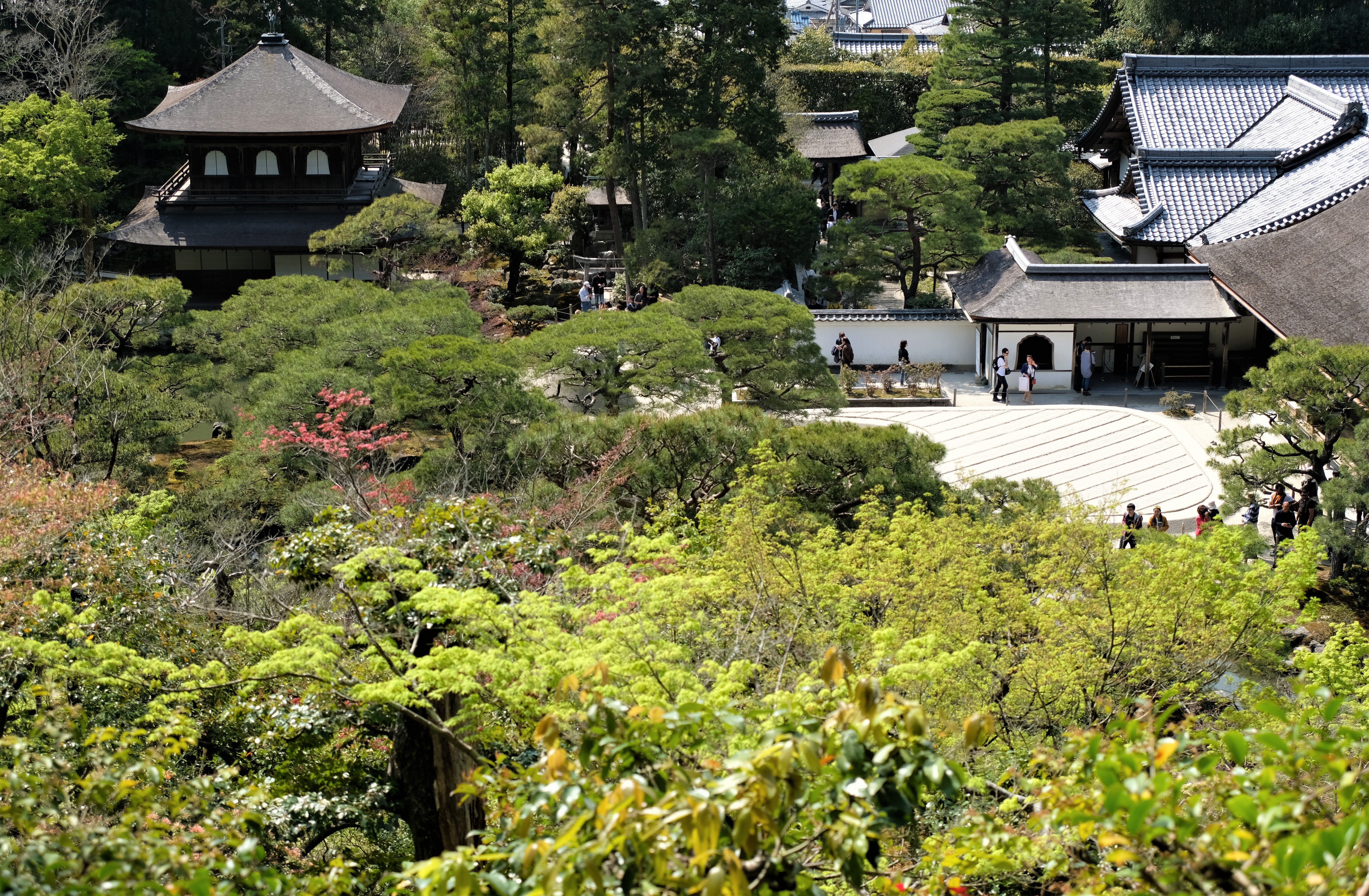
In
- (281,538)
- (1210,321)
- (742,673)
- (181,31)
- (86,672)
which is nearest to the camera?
(742,673)

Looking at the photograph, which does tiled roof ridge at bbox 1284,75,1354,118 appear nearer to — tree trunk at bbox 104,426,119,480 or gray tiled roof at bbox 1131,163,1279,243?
gray tiled roof at bbox 1131,163,1279,243

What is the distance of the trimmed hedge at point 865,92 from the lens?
144 ft

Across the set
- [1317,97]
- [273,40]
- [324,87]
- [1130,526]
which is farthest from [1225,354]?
[273,40]

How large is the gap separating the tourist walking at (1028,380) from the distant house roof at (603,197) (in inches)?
540

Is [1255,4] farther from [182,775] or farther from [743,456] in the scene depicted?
[182,775]

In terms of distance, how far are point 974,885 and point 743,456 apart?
28.9ft

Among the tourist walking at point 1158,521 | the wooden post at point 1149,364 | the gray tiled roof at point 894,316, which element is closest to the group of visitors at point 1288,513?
the tourist walking at point 1158,521

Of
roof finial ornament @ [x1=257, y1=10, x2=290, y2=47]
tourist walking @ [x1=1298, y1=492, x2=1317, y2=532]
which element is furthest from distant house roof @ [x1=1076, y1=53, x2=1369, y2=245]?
roof finial ornament @ [x1=257, y1=10, x2=290, y2=47]

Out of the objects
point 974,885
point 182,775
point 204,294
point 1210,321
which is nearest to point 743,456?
point 182,775

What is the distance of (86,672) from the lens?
8328 mm

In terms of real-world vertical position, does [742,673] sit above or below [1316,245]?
below

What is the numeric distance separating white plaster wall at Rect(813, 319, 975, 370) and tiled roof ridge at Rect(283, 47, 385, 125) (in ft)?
39.1

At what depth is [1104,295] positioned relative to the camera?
2545 centimetres

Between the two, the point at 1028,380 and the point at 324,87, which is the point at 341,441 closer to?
the point at 1028,380
